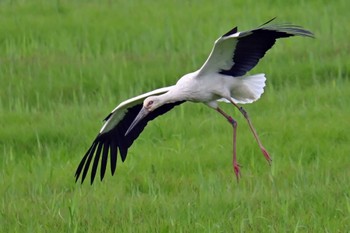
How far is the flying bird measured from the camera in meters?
8.01

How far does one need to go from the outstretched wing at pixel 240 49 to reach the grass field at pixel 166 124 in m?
0.70

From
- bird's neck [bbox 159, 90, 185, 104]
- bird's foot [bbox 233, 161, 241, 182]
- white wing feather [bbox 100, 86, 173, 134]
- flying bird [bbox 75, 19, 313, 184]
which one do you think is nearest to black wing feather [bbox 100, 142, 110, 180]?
flying bird [bbox 75, 19, 313, 184]

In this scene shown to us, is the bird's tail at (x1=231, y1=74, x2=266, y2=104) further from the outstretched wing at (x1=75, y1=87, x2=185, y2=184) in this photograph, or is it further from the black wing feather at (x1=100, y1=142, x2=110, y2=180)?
the black wing feather at (x1=100, y1=142, x2=110, y2=180)

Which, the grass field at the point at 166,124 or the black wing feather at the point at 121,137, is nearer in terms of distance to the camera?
the grass field at the point at 166,124

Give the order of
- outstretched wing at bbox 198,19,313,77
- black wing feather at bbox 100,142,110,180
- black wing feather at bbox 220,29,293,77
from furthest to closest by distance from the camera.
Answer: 1. black wing feather at bbox 100,142,110,180
2. black wing feather at bbox 220,29,293,77
3. outstretched wing at bbox 198,19,313,77

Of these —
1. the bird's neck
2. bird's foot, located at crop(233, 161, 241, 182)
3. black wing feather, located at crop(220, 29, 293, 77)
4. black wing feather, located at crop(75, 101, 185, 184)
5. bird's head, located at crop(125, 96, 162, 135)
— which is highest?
black wing feather, located at crop(220, 29, 293, 77)

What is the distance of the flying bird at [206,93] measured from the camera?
8.01 metres

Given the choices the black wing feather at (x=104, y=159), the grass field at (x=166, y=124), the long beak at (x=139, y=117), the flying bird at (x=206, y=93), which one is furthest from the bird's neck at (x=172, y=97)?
the black wing feather at (x=104, y=159)

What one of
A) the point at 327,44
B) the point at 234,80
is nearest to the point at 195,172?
the point at 234,80

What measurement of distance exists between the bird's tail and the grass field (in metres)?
0.45

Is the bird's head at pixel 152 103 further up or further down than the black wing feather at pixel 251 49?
further down

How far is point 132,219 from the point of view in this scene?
6953 millimetres

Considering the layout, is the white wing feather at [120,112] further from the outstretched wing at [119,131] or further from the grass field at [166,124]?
the grass field at [166,124]

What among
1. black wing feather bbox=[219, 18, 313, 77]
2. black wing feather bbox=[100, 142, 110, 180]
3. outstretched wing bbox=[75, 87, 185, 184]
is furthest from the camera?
outstretched wing bbox=[75, 87, 185, 184]
